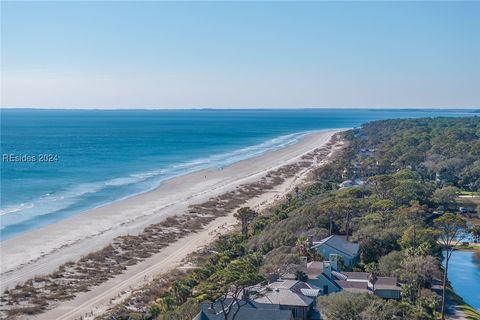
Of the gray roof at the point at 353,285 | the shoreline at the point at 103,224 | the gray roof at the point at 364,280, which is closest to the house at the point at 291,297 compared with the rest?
the gray roof at the point at 353,285

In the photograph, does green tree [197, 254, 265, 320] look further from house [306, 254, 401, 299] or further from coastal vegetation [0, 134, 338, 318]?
house [306, 254, 401, 299]

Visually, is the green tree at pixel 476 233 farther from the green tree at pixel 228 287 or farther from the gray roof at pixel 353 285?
the green tree at pixel 228 287

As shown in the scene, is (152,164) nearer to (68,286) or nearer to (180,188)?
(180,188)

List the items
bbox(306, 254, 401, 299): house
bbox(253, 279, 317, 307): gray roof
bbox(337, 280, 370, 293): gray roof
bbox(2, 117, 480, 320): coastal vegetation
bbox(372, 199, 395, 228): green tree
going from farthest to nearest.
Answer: bbox(372, 199, 395, 228): green tree, bbox(337, 280, 370, 293): gray roof, bbox(306, 254, 401, 299): house, bbox(253, 279, 317, 307): gray roof, bbox(2, 117, 480, 320): coastal vegetation

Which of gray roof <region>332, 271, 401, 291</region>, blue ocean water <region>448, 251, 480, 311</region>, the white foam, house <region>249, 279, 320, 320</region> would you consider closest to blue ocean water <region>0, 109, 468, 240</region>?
the white foam

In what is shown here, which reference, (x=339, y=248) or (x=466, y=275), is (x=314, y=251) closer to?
(x=339, y=248)

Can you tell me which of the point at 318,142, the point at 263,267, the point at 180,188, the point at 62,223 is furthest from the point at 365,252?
the point at 318,142
